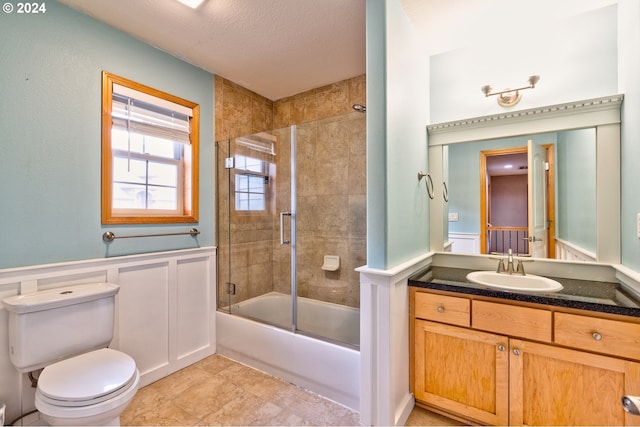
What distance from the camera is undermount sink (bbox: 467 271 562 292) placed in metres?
1.63

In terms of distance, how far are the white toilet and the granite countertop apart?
63.6 inches

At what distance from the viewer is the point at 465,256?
6.76 ft

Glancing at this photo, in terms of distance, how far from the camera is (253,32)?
1.94m

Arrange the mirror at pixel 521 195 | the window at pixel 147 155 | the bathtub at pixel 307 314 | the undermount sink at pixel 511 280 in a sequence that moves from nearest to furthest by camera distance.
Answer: the undermount sink at pixel 511 280 < the mirror at pixel 521 195 < the window at pixel 147 155 < the bathtub at pixel 307 314

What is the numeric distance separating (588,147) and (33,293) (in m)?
3.24

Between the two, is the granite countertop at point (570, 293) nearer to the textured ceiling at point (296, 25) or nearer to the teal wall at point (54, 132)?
the textured ceiling at point (296, 25)

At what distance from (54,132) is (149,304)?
1.23 m

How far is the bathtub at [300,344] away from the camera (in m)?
1.81

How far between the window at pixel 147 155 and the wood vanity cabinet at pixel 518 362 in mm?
1892

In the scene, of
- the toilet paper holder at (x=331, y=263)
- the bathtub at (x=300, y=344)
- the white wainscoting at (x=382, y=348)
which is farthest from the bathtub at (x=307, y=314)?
the white wainscoting at (x=382, y=348)

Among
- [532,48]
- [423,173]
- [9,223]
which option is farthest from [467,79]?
[9,223]

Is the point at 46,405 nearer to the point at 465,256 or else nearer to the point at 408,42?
the point at 465,256

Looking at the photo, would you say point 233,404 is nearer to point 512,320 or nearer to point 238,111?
point 512,320

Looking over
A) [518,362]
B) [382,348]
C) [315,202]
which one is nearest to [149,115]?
[315,202]
